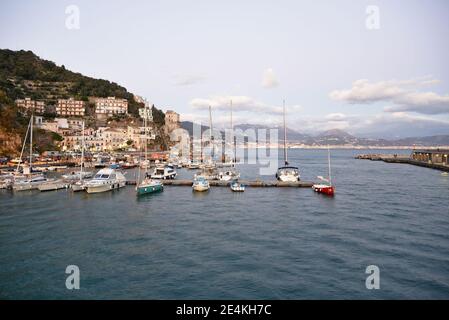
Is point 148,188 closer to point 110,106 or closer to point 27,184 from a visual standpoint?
point 27,184

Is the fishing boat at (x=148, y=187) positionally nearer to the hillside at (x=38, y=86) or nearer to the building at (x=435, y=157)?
the hillside at (x=38, y=86)

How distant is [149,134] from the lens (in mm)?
168125

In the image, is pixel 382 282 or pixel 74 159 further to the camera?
pixel 74 159

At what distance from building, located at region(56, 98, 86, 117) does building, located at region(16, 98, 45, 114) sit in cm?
779

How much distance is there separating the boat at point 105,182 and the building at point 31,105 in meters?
105

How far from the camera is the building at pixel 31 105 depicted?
463 ft

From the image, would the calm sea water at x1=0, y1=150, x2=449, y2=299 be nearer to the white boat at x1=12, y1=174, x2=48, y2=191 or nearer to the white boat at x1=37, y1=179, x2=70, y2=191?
the white boat at x1=37, y1=179, x2=70, y2=191

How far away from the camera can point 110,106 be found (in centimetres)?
17762

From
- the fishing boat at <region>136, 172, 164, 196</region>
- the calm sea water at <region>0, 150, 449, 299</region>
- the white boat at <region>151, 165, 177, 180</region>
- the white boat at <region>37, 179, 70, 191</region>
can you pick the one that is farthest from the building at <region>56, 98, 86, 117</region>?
the fishing boat at <region>136, 172, 164, 196</region>

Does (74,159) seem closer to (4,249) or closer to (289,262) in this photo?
(4,249)

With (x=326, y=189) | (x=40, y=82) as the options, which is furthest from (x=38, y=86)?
(x=326, y=189)

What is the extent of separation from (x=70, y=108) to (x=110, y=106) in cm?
2187
